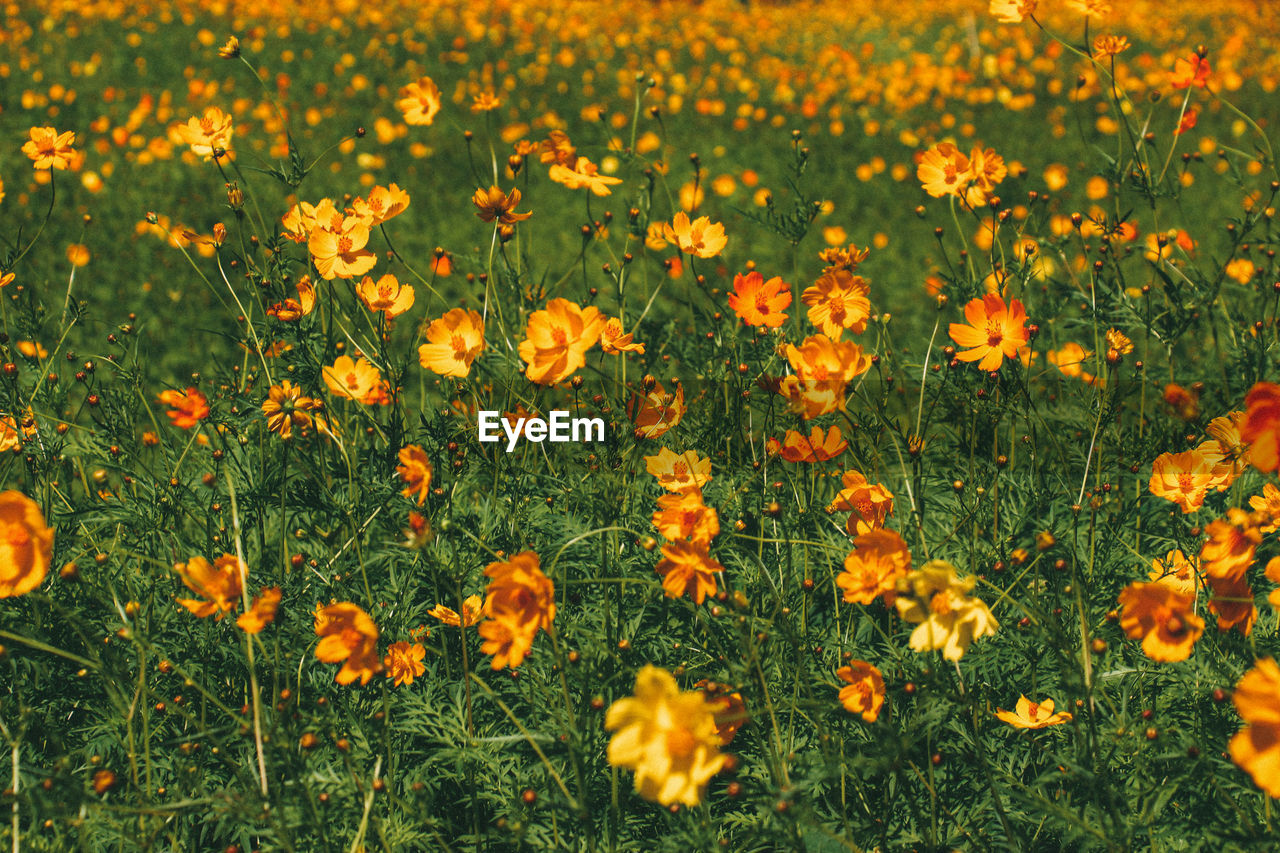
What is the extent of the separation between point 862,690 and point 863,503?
0.28 m

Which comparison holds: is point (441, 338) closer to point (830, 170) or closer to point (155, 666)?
Result: point (155, 666)

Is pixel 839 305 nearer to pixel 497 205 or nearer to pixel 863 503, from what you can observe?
pixel 863 503

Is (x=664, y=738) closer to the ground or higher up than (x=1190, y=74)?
closer to the ground

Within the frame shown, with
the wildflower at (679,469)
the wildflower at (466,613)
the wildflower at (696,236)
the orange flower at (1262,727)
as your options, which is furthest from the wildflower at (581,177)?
the orange flower at (1262,727)

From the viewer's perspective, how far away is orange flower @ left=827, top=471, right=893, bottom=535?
4.31ft

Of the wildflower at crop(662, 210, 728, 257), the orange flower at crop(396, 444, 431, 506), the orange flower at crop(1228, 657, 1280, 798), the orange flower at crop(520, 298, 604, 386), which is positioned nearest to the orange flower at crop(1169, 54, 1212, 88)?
the wildflower at crop(662, 210, 728, 257)

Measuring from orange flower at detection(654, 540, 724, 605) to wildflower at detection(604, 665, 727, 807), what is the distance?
9.0 inches

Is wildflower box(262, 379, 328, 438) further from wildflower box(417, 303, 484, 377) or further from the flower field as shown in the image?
wildflower box(417, 303, 484, 377)

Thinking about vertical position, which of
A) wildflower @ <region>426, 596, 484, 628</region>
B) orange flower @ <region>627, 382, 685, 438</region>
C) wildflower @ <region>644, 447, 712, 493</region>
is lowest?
wildflower @ <region>426, 596, 484, 628</region>

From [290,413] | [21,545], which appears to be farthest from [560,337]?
[21,545]

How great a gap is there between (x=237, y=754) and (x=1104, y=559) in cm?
149

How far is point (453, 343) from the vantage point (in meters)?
1.51


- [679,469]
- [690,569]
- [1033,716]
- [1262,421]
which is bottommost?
[1033,716]

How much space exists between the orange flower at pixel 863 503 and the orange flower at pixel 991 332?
0.94 ft
